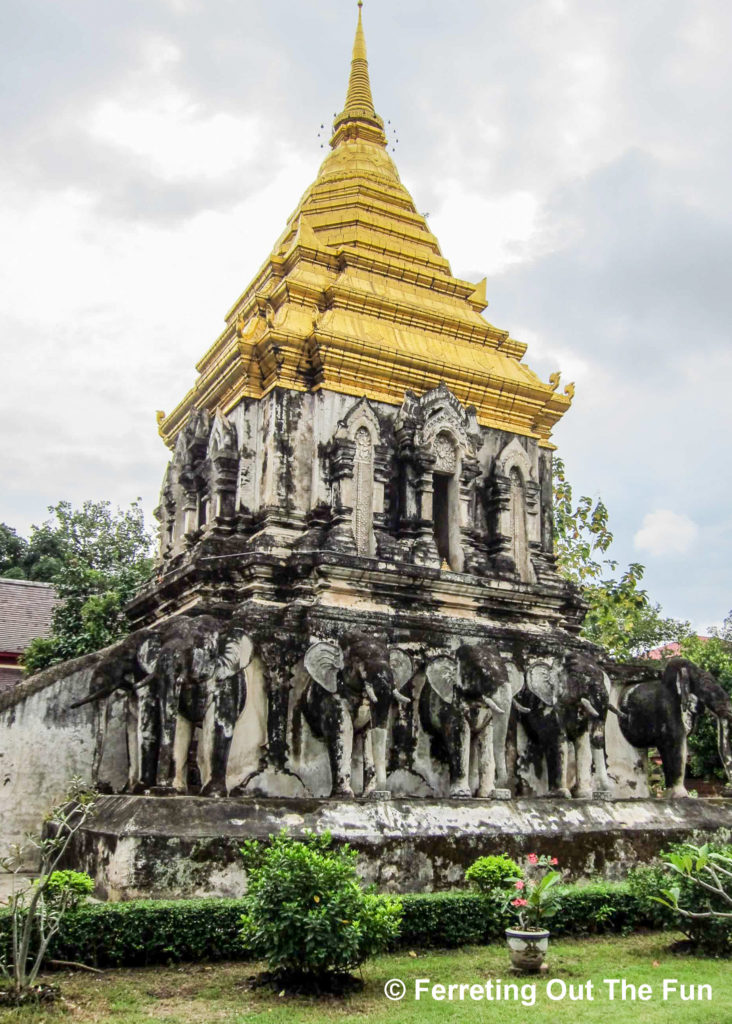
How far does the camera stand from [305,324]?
14984mm

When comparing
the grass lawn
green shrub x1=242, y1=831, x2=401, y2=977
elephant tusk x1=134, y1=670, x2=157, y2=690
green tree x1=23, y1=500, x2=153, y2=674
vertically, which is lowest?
the grass lawn

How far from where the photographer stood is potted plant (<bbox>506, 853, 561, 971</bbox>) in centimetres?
827

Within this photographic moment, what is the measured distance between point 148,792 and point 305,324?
7.42 m

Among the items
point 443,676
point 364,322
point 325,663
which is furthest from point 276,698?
point 364,322

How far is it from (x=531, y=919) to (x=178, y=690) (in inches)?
181

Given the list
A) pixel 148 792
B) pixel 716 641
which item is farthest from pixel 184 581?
pixel 716 641

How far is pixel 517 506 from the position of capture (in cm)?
1573

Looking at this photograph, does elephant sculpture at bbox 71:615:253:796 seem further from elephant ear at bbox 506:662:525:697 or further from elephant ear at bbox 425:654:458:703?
elephant ear at bbox 506:662:525:697

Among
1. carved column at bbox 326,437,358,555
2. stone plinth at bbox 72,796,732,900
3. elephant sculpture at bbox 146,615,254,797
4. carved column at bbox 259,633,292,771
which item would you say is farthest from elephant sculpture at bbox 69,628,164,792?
carved column at bbox 326,437,358,555

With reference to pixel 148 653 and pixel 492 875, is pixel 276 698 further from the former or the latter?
pixel 492 875

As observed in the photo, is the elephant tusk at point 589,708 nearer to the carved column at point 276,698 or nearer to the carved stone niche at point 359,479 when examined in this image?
the carved stone niche at point 359,479

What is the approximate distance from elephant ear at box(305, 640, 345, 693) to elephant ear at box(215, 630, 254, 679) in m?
0.74

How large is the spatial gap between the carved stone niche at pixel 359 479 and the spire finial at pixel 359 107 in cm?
784

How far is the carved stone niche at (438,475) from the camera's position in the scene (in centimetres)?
1423
